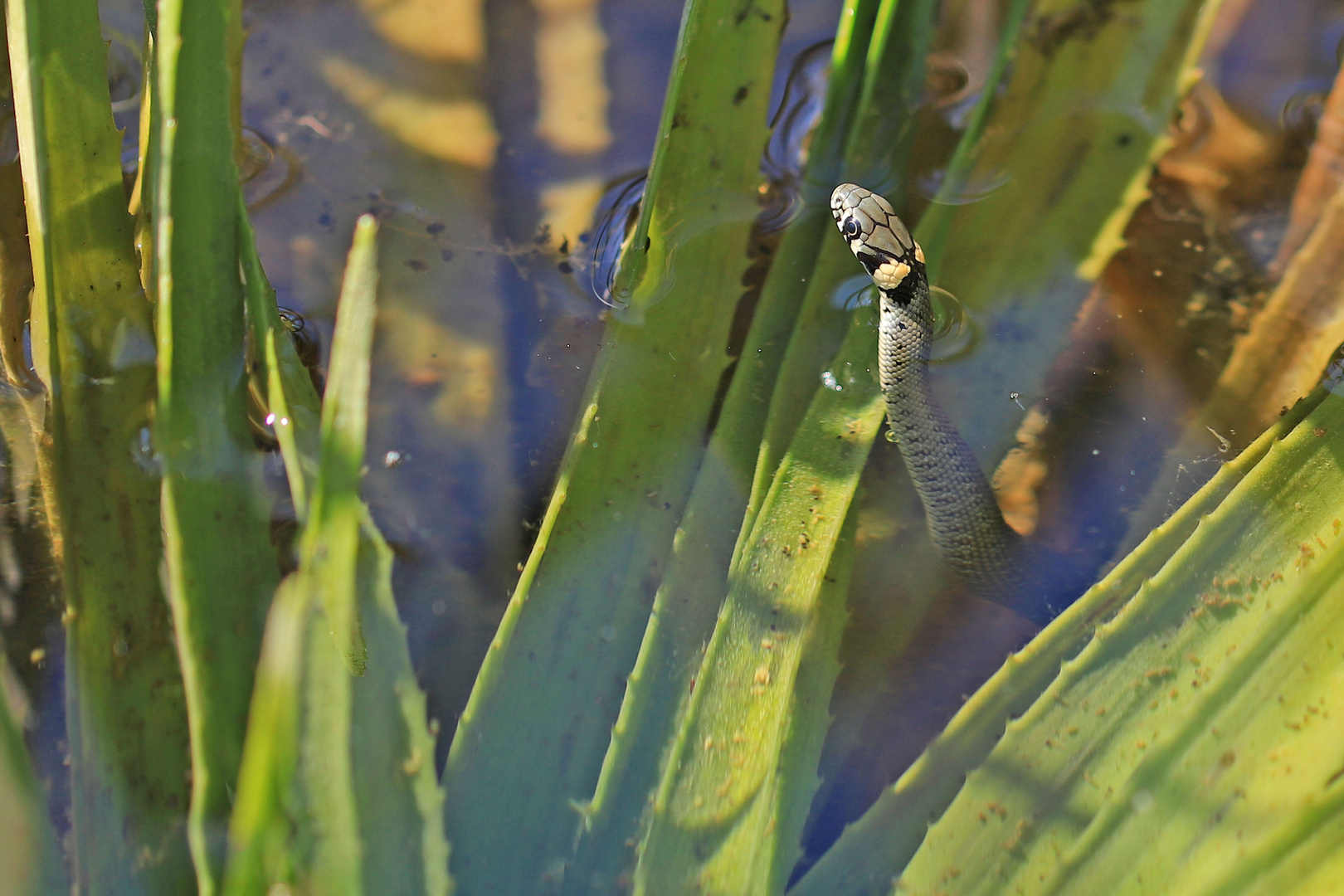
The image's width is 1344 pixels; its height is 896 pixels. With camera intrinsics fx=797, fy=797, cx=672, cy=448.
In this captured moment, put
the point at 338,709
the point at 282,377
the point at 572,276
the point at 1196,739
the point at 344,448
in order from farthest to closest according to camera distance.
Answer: the point at 572,276 < the point at 282,377 < the point at 1196,739 < the point at 338,709 < the point at 344,448

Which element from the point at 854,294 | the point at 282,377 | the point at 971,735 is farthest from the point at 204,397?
the point at 971,735

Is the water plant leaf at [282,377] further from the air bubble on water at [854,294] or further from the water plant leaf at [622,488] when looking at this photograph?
the air bubble on water at [854,294]

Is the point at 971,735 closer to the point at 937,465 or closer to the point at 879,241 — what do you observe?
the point at 937,465

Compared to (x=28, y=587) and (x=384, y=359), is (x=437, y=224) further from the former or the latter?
(x=28, y=587)

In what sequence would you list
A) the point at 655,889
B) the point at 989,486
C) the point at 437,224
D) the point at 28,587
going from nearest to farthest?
the point at 655,889, the point at 28,587, the point at 989,486, the point at 437,224

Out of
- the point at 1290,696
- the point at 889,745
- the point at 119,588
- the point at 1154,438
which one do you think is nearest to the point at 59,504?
the point at 119,588

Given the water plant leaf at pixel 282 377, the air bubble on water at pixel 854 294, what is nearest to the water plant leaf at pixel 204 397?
the water plant leaf at pixel 282 377
